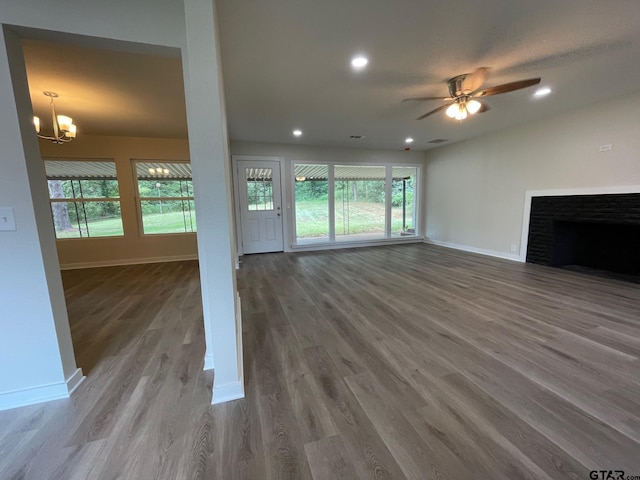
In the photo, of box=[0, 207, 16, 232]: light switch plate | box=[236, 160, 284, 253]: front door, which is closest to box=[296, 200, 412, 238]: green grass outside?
box=[236, 160, 284, 253]: front door

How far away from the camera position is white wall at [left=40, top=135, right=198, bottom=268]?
4664mm

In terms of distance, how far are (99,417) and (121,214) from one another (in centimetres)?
470

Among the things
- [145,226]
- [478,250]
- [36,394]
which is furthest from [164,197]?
[478,250]

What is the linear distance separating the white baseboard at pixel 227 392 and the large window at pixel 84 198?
5.00 metres

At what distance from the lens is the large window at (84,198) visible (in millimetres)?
4664

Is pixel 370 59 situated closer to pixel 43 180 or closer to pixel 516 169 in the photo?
pixel 43 180

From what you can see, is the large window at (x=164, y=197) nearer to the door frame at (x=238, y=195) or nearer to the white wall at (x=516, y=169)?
the door frame at (x=238, y=195)

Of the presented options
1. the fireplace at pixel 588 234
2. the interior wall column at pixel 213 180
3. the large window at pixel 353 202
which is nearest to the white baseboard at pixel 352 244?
the large window at pixel 353 202

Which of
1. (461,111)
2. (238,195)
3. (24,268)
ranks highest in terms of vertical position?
(461,111)

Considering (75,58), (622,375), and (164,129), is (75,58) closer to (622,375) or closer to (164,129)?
(164,129)

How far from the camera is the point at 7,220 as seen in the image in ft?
4.49

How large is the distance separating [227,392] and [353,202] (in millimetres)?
5570

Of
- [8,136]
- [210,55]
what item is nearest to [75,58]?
[8,136]

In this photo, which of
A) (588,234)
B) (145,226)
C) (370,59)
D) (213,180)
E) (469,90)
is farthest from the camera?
(145,226)
